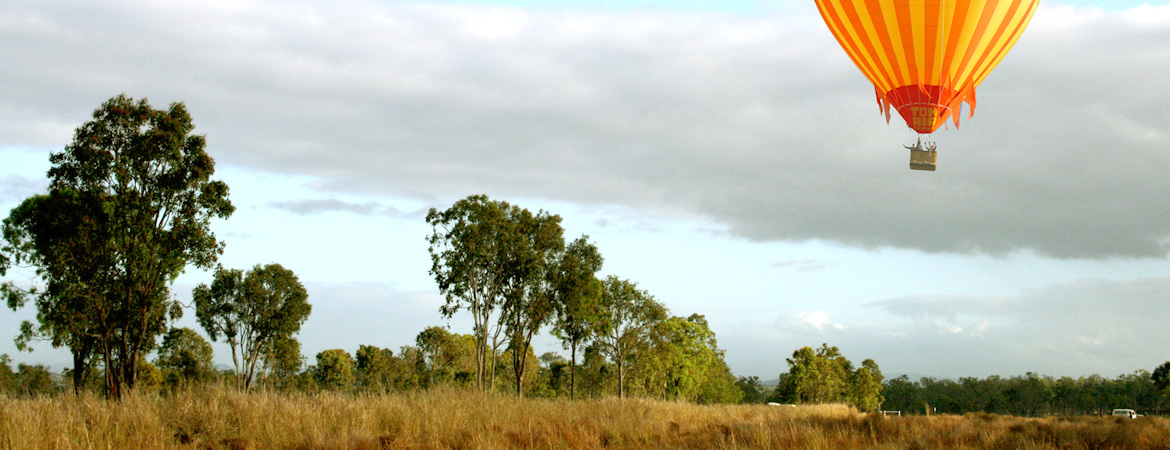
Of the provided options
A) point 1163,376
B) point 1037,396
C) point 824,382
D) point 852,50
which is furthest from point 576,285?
point 1037,396

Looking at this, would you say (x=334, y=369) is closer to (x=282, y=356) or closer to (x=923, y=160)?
(x=282, y=356)

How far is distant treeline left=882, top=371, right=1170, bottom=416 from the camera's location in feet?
309

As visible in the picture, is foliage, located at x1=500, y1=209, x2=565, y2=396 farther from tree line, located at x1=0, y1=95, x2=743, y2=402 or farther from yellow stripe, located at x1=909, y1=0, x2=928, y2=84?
yellow stripe, located at x1=909, y1=0, x2=928, y2=84

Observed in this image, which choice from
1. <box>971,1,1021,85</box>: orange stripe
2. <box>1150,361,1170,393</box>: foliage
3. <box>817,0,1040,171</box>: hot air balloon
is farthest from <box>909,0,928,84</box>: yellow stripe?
<box>1150,361,1170,393</box>: foliage

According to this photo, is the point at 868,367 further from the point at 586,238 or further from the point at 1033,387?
the point at 586,238

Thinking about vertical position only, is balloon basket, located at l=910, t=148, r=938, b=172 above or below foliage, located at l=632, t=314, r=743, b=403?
above

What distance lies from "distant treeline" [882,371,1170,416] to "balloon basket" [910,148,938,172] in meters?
74.9

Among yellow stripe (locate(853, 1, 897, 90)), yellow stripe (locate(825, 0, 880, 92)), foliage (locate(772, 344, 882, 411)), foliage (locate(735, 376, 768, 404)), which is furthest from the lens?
foliage (locate(735, 376, 768, 404))

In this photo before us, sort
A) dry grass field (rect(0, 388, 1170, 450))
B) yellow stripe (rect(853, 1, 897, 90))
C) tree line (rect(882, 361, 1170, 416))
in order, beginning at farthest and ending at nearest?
tree line (rect(882, 361, 1170, 416)) < yellow stripe (rect(853, 1, 897, 90)) < dry grass field (rect(0, 388, 1170, 450))

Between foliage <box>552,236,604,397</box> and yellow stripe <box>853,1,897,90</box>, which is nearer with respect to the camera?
yellow stripe <box>853,1,897,90</box>

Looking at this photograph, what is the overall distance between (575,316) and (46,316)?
23.9 meters

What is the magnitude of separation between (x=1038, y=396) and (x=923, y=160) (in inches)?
3950

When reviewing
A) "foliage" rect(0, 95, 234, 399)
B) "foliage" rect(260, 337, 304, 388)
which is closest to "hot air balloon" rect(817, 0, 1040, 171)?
"foliage" rect(0, 95, 234, 399)

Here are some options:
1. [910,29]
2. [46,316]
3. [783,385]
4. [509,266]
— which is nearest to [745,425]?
[910,29]
